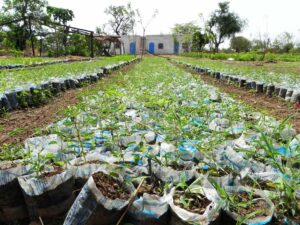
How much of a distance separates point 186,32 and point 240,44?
35.7ft

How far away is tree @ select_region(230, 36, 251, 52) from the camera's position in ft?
189

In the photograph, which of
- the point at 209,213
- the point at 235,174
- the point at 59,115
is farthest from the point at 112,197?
the point at 59,115

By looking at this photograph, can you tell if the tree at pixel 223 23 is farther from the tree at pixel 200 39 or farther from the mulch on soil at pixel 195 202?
the mulch on soil at pixel 195 202

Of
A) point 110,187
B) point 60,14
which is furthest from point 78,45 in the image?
point 110,187

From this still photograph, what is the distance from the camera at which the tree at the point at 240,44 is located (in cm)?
5775

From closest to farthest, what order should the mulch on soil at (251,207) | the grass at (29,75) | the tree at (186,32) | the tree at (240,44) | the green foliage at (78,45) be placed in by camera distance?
the mulch on soil at (251,207) → the grass at (29,75) → the green foliage at (78,45) → the tree at (186,32) → the tree at (240,44)

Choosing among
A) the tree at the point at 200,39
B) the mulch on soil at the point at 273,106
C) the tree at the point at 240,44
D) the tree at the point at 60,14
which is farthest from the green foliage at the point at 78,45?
the tree at the point at 240,44

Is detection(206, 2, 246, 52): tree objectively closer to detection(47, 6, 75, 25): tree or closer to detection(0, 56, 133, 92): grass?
detection(47, 6, 75, 25): tree

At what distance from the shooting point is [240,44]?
57.8 meters

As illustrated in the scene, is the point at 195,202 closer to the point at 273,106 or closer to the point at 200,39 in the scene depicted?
the point at 273,106

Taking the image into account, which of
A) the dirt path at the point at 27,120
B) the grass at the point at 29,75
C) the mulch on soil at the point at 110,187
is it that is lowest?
the dirt path at the point at 27,120

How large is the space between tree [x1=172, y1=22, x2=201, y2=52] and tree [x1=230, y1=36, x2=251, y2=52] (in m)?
8.37

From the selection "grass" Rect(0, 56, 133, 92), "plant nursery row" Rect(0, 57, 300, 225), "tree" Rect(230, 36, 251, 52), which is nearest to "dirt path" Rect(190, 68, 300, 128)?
"plant nursery row" Rect(0, 57, 300, 225)

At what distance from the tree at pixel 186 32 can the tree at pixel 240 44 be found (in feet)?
27.5
